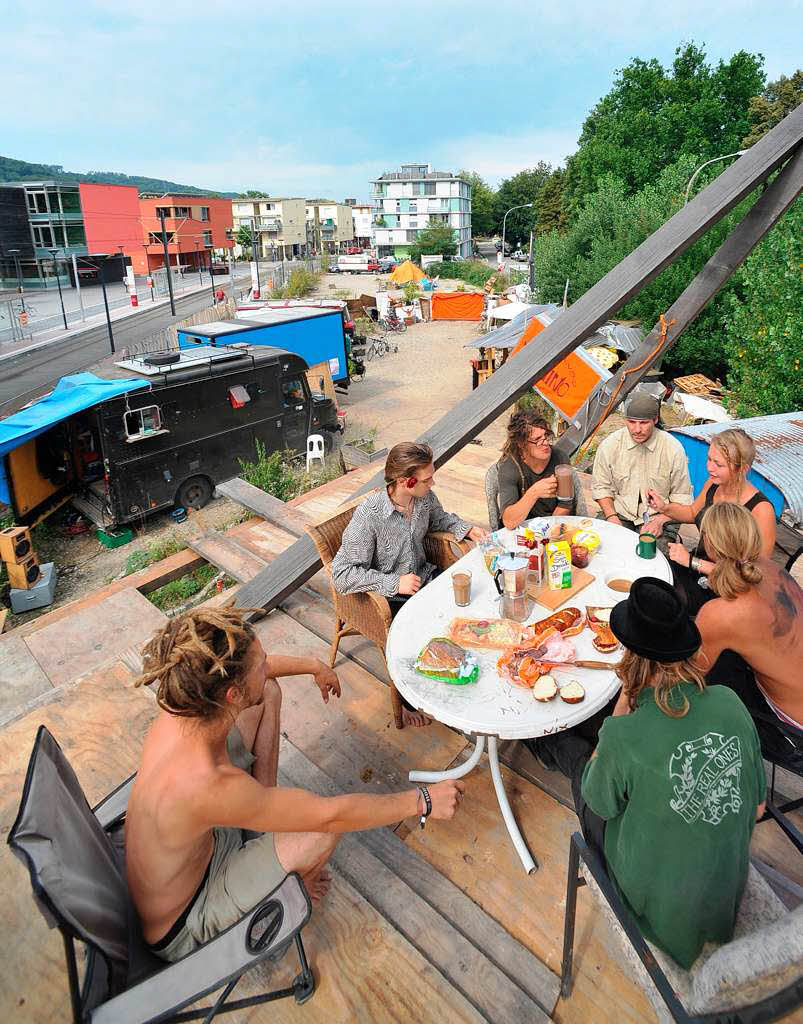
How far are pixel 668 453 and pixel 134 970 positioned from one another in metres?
4.00

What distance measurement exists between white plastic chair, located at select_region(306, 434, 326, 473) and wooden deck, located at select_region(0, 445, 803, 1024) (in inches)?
279

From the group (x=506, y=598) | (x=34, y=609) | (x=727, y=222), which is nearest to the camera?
(x=506, y=598)

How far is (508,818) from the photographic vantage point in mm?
2484

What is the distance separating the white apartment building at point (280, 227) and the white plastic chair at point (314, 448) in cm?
7746

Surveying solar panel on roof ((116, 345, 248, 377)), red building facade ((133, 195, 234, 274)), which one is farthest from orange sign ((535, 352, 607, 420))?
red building facade ((133, 195, 234, 274))

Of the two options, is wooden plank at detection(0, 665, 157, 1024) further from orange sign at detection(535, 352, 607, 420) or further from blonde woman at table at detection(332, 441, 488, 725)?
orange sign at detection(535, 352, 607, 420)

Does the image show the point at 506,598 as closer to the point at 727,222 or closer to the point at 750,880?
the point at 750,880

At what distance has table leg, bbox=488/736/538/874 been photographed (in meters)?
2.34

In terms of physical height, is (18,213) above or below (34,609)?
above

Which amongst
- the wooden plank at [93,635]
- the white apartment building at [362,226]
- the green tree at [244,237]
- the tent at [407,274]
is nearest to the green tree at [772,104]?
the tent at [407,274]

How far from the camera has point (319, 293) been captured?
42312mm

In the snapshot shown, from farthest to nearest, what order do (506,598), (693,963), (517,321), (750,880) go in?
(517,321) < (506,598) < (750,880) < (693,963)

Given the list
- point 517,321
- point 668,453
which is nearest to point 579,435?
point 668,453

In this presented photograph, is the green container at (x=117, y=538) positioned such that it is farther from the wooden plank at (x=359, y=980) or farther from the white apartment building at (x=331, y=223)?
the white apartment building at (x=331, y=223)
